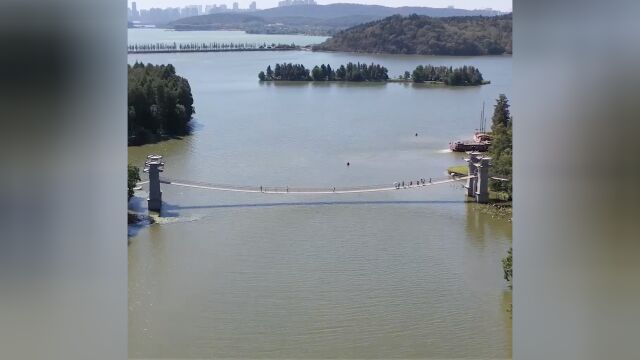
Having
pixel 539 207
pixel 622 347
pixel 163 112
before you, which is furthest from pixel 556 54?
pixel 163 112

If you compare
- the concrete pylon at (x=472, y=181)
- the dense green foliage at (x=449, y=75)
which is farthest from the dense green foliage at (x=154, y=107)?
the dense green foliage at (x=449, y=75)

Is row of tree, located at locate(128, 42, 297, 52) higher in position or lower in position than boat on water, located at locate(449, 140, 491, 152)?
higher

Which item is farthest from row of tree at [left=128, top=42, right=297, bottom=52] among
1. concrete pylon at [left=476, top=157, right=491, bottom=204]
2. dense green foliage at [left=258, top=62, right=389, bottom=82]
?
concrete pylon at [left=476, top=157, right=491, bottom=204]

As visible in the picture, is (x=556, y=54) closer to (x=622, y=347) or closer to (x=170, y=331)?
(x=622, y=347)

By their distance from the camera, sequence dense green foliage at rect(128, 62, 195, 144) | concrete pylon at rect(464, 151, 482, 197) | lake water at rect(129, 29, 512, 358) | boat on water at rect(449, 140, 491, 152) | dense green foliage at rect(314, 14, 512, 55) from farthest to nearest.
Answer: dense green foliage at rect(314, 14, 512, 55), dense green foliage at rect(128, 62, 195, 144), boat on water at rect(449, 140, 491, 152), concrete pylon at rect(464, 151, 482, 197), lake water at rect(129, 29, 512, 358)

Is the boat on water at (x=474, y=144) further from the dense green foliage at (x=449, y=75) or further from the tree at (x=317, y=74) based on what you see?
the tree at (x=317, y=74)

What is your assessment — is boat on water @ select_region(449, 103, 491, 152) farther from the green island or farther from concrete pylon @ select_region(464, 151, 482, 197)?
the green island
